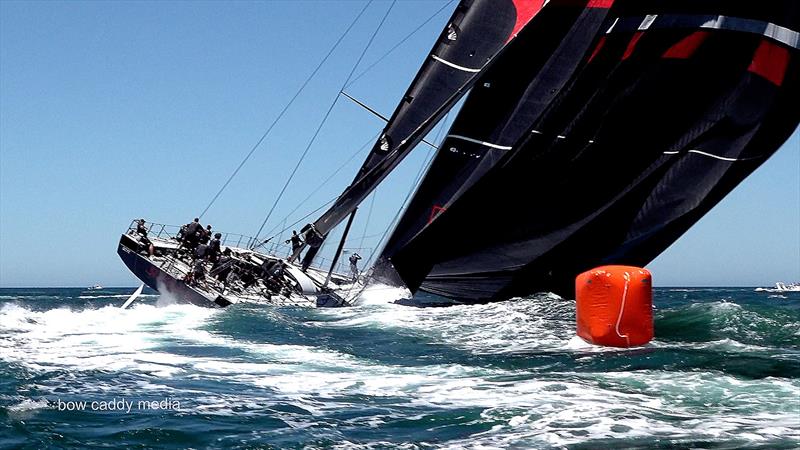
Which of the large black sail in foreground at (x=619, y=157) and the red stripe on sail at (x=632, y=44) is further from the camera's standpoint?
the red stripe on sail at (x=632, y=44)

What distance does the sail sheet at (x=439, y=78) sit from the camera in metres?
20.0

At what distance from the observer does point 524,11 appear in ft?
65.6

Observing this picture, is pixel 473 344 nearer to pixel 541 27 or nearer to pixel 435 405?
pixel 435 405

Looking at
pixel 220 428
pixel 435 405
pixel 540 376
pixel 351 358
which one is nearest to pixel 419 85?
pixel 351 358

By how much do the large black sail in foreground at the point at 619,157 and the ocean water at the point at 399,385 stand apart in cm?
280

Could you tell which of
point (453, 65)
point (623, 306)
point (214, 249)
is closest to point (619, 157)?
point (453, 65)

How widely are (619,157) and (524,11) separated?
3.87 meters

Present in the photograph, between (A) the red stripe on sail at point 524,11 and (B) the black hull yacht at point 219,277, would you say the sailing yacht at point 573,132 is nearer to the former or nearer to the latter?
(A) the red stripe on sail at point 524,11

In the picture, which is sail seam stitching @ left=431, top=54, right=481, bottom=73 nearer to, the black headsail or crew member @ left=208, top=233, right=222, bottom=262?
the black headsail

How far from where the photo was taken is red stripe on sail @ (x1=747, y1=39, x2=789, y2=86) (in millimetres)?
18781

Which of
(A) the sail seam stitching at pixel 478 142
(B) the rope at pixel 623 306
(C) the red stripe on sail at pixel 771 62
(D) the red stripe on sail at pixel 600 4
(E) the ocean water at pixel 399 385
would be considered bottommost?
(E) the ocean water at pixel 399 385

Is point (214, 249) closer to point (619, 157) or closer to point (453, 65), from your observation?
point (453, 65)

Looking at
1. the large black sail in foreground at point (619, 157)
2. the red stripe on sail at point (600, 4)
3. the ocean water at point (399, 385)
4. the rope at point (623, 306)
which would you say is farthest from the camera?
the red stripe on sail at point (600, 4)

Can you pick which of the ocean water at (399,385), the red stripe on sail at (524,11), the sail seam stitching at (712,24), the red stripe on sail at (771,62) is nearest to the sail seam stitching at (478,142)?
the red stripe on sail at (524,11)
